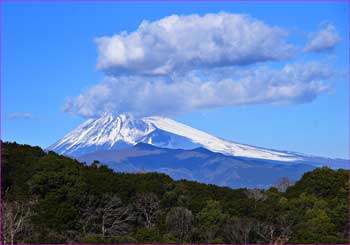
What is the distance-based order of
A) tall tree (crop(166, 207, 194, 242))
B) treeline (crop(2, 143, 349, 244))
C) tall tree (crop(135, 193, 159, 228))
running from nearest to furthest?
treeline (crop(2, 143, 349, 244)), tall tree (crop(166, 207, 194, 242)), tall tree (crop(135, 193, 159, 228))

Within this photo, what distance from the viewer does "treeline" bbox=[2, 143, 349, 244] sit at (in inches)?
1078

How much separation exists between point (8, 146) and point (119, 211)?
410 inches

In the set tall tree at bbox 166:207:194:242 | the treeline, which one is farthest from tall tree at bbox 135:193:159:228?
tall tree at bbox 166:207:194:242

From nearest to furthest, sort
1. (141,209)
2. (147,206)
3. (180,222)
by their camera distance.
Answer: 1. (180,222)
2. (141,209)
3. (147,206)

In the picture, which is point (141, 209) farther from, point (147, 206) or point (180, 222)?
point (180, 222)

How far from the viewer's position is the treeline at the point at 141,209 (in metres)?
27.4

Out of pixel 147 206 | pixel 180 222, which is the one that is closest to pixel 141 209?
pixel 147 206

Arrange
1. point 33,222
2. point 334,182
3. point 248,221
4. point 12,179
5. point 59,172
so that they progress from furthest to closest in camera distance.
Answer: point 334,182
point 12,179
point 59,172
point 248,221
point 33,222

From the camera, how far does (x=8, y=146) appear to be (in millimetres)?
37000

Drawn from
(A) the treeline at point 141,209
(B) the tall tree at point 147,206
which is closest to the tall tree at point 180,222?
(A) the treeline at point 141,209

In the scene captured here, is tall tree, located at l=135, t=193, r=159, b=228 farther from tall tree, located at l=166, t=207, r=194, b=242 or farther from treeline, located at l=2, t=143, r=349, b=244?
tall tree, located at l=166, t=207, r=194, b=242

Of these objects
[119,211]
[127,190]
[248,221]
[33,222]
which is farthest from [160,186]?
[33,222]

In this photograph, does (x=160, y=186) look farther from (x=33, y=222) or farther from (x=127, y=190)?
(x=33, y=222)

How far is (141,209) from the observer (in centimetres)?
3112
